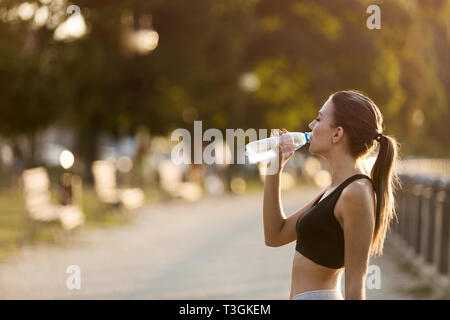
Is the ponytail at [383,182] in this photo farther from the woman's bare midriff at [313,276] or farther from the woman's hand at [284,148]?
the woman's hand at [284,148]

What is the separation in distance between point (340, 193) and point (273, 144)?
1.23 ft

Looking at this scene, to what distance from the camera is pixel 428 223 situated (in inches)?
377

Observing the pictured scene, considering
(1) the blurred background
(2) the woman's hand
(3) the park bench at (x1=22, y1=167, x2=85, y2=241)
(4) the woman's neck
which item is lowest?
(4) the woman's neck

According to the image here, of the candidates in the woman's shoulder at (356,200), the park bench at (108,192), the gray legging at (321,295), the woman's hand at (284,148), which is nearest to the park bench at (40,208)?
the park bench at (108,192)

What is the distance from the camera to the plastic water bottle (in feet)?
10.1

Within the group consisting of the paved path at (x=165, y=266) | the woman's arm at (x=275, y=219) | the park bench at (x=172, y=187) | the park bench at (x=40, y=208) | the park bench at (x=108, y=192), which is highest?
the park bench at (x=172, y=187)

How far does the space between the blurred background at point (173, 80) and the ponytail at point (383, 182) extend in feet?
18.6

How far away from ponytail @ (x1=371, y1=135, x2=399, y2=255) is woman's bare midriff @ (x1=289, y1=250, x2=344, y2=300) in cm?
19

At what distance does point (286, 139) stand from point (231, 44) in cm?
1929

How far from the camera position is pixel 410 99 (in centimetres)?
2816

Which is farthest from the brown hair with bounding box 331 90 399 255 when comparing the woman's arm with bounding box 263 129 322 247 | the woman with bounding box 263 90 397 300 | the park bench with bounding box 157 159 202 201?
the park bench with bounding box 157 159 202 201

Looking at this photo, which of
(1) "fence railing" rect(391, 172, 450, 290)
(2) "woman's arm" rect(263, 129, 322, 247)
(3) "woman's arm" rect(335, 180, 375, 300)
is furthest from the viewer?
(1) "fence railing" rect(391, 172, 450, 290)

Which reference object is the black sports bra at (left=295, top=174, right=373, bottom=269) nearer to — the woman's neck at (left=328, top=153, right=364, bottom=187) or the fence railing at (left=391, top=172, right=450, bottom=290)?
the woman's neck at (left=328, top=153, right=364, bottom=187)

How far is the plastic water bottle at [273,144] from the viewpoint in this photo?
3.07 metres
